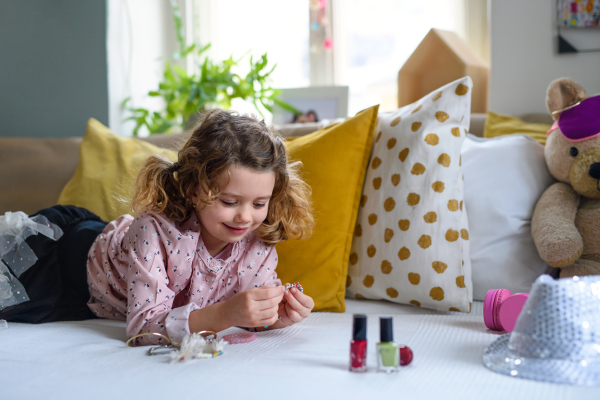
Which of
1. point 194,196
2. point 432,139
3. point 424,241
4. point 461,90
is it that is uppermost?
point 461,90

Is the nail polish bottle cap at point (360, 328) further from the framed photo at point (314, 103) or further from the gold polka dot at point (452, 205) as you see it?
the framed photo at point (314, 103)

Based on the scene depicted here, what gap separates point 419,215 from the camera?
1.10 meters

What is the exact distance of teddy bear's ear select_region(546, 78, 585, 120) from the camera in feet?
3.73

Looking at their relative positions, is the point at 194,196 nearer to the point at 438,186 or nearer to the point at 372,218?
the point at 372,218

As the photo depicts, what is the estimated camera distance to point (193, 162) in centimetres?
100

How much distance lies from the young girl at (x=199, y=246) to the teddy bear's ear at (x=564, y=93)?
595mm

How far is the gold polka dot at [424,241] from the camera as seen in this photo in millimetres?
1083

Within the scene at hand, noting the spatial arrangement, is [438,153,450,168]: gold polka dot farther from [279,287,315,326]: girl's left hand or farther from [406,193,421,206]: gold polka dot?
[279,287,315,326]: girl's left hand

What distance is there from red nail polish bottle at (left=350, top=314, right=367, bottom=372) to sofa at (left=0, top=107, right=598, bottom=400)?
17mm

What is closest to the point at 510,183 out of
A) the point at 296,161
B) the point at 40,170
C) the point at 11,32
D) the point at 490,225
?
the point at 490,225

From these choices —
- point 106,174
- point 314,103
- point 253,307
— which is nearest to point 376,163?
point 253,307

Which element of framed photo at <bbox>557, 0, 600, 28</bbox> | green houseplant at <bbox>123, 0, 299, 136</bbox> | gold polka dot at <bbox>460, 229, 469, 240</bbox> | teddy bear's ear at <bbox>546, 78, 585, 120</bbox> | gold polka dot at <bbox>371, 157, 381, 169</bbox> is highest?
framed photo at <bbox>557, 0, 600, 28</bbox>

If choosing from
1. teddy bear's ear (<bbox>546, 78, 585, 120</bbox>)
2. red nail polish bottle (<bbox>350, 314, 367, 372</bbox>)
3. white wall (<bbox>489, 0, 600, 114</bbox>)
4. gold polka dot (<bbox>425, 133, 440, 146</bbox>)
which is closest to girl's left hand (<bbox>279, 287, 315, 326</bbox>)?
red nail polish bottle (<bbox>350, 314, 367, 372</bbox>)

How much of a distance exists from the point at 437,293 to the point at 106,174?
0.95 meters
